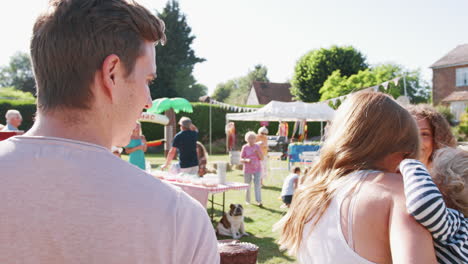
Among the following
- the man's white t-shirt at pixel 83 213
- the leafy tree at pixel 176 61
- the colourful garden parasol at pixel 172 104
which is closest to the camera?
the man's white t-shirt at pixel 83 213

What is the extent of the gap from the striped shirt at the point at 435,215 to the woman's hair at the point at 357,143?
16 cm

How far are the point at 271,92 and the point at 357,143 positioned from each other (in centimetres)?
4807

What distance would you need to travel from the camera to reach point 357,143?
1.44 meters

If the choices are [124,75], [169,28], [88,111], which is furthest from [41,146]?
[169,28]

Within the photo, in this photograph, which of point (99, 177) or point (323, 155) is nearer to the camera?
point (99, 177)

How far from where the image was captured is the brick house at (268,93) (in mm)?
47875

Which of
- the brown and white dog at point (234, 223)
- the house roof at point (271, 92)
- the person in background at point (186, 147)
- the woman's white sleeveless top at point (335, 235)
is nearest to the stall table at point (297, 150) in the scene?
the person in background at point (186, 147)

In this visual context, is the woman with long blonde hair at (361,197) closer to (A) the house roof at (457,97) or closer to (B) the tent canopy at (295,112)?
(B) the tent canopy at (295,112)

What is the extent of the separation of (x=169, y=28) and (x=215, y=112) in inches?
559

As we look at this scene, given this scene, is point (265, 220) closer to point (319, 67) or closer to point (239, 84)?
point (319, 67)

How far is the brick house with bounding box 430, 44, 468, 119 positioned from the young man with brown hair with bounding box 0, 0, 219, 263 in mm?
34641

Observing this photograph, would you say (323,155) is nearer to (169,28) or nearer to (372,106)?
(372,106)

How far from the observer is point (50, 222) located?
0.67m

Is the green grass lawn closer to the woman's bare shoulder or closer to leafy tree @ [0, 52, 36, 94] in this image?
the woman's bare shoulder
